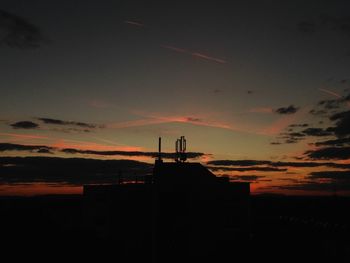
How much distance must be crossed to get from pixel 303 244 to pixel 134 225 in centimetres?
1715

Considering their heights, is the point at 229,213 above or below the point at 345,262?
above

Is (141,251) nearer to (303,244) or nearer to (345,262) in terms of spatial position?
(303,244)

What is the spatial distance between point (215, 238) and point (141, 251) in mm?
7899

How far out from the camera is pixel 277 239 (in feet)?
131

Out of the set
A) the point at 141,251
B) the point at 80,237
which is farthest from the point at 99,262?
the point at 80,237

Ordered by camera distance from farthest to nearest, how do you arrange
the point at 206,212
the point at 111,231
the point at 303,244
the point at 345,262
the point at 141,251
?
A: the point at 111,231, the point at 141,251, the point at 303,244, the point at 206,212, the point at 345,262

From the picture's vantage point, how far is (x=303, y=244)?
34.3 m

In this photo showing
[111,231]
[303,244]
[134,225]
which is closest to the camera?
[303,244]

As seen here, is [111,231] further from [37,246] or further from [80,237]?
[37,246]

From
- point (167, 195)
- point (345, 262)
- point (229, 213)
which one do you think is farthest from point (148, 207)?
point (345, 262)

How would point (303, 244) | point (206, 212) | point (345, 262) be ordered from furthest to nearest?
point (303, 244) → point (206, 212) → point (345, 262)

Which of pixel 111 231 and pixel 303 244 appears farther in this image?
pixel 111 231

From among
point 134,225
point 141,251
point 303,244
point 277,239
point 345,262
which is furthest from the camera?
point 134,225

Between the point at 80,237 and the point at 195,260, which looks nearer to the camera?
the point at 195,260
